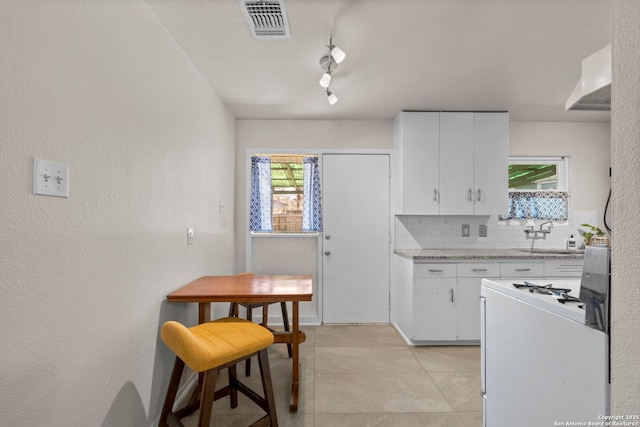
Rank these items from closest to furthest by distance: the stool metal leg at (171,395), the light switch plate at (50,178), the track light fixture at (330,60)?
the light switch plate at (50,178)
the stool metal leg at (171,395)
the track light fixture at (330,60)

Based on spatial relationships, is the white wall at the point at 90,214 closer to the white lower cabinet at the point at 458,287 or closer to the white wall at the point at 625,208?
the white wall at the point at 625,208

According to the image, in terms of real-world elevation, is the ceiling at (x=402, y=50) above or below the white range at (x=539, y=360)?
above

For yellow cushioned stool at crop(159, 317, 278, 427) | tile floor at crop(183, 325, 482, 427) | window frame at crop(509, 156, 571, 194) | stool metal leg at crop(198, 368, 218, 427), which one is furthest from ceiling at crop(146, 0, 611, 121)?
tile floor at crop(183, 325, 482, 427)

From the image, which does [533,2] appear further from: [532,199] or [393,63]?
[532,199]

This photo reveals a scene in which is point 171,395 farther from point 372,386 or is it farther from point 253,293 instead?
point 372,386

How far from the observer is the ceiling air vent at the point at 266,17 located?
1.69m

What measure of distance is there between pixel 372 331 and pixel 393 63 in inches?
106

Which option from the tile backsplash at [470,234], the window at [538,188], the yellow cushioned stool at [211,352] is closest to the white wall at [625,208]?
the yellow cushioned stool at [211,352]

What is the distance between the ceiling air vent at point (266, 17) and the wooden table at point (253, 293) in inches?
64.0

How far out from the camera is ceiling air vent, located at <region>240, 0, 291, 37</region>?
1687mm

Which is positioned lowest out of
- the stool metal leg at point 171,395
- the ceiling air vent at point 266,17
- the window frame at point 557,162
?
the stool metal leg at point 171,395

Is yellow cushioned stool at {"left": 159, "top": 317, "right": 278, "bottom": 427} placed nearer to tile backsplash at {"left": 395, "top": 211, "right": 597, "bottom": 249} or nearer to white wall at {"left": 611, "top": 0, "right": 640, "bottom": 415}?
white wall at {"left": 611, "top": 0, "right": 640, "bottom": 415}

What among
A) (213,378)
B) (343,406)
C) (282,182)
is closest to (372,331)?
(343,406)

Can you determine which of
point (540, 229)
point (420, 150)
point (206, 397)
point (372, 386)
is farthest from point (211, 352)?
point (540, 229)
